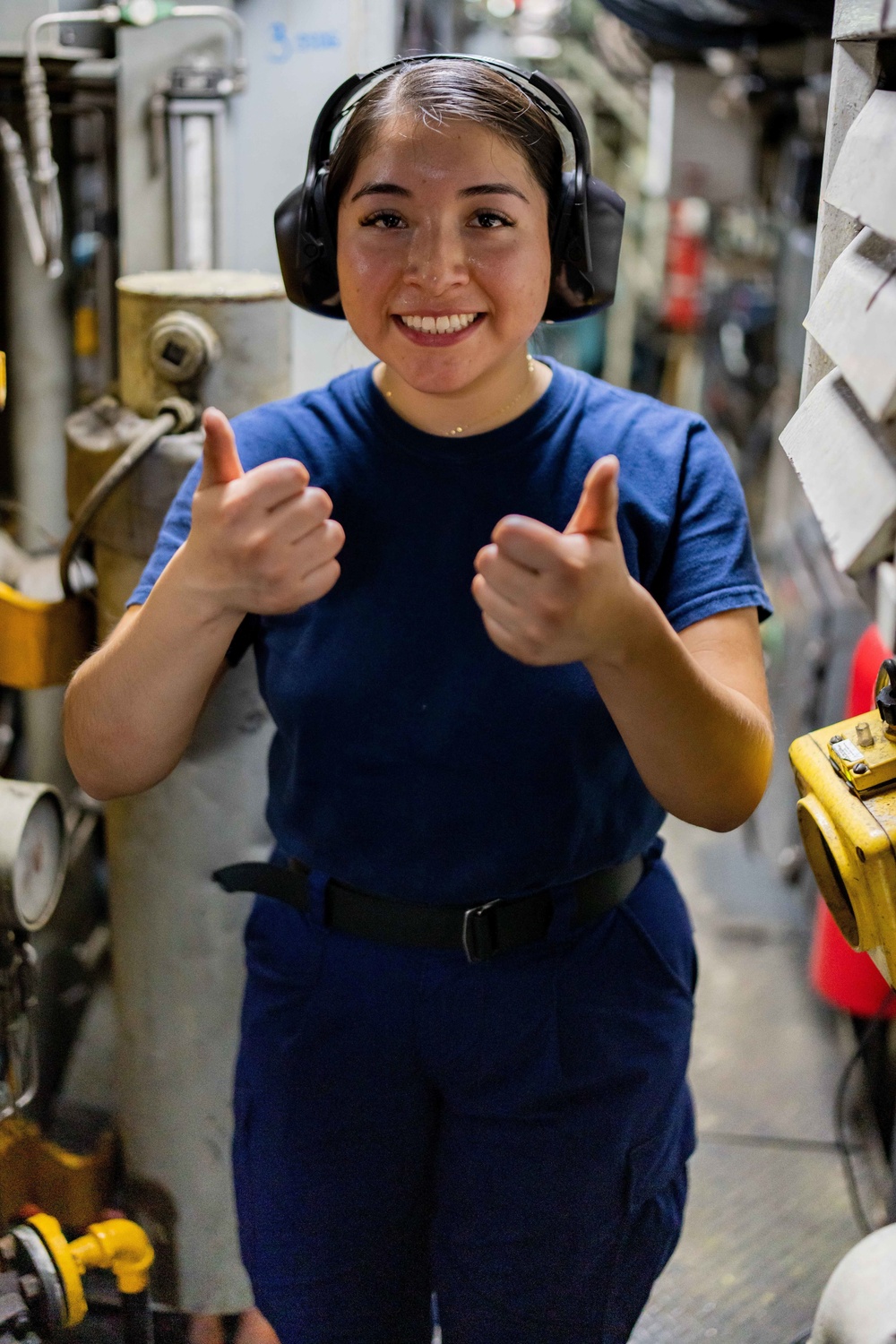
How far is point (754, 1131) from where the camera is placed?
2.73m

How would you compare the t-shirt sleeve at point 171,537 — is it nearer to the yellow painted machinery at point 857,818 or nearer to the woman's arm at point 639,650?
the woman's arm at point 639,650

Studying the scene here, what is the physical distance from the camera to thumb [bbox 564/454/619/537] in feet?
3.20

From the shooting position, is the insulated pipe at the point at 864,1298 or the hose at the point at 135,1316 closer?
the insulated pipe at the point at 864,1298

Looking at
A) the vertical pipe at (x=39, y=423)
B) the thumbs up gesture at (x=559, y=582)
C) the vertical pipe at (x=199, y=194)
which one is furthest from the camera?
the vertical pipe at (x=39, y=423)

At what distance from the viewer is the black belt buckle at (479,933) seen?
133 centimetres

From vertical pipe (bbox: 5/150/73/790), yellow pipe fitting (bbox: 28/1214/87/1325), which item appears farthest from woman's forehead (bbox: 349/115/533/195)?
vertical pipe (bbox: 5/150/73/790)

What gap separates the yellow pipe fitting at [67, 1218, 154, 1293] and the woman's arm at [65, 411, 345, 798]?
0.76 meters

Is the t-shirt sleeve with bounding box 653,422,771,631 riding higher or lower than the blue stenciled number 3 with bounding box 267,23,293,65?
lower

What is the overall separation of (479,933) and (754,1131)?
1667mm

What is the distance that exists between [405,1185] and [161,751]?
0.53 metres

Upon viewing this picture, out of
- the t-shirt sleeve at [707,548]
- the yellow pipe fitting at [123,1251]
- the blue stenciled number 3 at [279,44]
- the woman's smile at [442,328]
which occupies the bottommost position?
the yellow pipe fitting at [123,1251]

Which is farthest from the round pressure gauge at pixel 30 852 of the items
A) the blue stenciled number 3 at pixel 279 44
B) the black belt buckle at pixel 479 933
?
the blue stenciled number 3 at pixel 279 44

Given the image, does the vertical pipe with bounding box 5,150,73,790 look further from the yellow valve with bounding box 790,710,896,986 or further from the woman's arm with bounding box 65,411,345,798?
the yellow valve with bounding box 790,710,896,986

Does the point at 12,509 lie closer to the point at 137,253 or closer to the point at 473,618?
the point at 137,253
